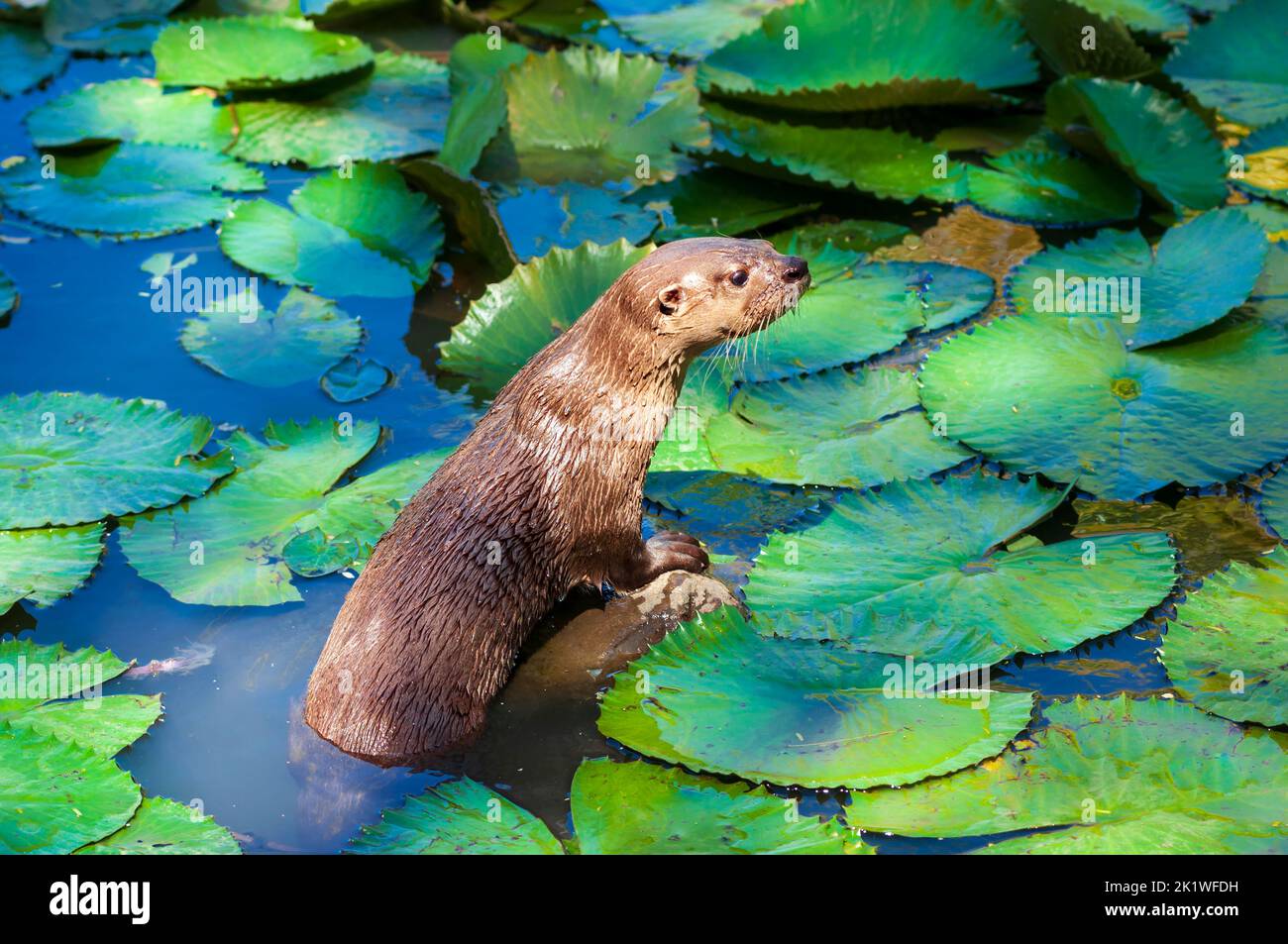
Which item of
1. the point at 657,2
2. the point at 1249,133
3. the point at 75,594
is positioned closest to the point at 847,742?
the point at 75,594

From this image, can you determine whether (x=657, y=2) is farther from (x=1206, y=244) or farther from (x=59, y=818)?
(x=59, y=818)

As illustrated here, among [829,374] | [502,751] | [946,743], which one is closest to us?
[946,743]

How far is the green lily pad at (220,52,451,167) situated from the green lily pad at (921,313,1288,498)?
296cm

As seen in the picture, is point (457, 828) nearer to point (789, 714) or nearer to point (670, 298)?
point (789, 714)

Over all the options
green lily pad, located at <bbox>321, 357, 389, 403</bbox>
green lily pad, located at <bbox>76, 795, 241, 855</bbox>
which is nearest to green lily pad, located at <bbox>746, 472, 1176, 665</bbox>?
green lily pad, located at <bbox>76, 795, 241, 855</bbox>

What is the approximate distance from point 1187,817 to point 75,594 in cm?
317

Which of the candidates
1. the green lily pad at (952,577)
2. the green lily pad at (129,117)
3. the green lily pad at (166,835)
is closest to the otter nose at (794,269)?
the green lily pad at (952,577)

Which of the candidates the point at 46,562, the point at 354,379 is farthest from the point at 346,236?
the point at 46,562

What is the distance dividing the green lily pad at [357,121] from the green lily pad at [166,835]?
3619 millimetres

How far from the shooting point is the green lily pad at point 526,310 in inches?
196

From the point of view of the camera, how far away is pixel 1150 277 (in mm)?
5086

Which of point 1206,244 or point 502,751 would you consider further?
point 1206,244

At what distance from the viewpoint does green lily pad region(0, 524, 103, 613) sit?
4031 mm

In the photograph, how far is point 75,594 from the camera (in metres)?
4.12
